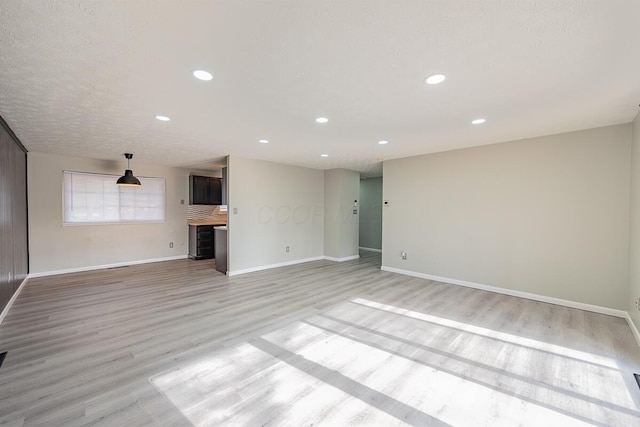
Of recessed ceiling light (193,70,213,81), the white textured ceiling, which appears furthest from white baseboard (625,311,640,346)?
recessed ceiling light (193,70,213,81)

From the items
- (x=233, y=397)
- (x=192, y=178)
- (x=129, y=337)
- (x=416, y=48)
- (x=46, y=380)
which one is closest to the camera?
(x=416, y=48)

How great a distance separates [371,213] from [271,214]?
3675mm

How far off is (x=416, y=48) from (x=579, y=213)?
12.0 feet

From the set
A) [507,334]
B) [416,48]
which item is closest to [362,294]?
[507,334]

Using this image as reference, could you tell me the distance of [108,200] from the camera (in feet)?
20.2

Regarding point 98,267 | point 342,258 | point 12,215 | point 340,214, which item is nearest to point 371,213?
point 340,214

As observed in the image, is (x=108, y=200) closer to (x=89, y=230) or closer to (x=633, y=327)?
(x=89, y=230)

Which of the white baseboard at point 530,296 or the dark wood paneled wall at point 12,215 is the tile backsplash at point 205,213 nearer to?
the dark wood paneled wall at point 12,215

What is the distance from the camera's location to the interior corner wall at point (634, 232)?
293cm

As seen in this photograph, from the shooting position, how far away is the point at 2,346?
104 inches

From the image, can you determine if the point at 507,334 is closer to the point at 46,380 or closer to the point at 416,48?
the point at 416,48

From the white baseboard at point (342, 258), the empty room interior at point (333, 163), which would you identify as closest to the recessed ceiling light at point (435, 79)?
the empty room interior at point (333, 163)

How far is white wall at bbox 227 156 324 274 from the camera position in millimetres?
5508

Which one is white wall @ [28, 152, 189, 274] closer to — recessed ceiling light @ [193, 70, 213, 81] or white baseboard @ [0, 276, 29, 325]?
white baseboard @ [0, 276, 29, 325]
